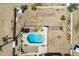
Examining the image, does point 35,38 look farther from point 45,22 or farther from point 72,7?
point 72,7

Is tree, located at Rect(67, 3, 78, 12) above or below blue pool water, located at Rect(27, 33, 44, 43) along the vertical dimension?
above

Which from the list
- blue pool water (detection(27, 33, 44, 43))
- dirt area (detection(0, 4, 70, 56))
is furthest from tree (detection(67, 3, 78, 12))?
blue pool water (detection(27, 33, 44, 43))

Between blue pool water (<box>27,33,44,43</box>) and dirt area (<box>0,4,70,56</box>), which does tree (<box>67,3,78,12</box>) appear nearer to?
dirt area (<box>0,4,70,56</box>)

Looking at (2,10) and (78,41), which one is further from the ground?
(2,10)

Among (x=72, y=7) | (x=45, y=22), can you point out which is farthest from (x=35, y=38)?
(x=72, y=7)

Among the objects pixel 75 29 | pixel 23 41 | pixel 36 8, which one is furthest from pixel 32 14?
pixel 75 29

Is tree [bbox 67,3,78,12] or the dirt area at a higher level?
tree [bbox 67,3,78,12]

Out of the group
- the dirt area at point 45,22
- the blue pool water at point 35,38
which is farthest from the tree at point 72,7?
the blue pool water at point 35,38

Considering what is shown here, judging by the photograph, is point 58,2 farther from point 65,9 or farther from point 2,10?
point 2,10
